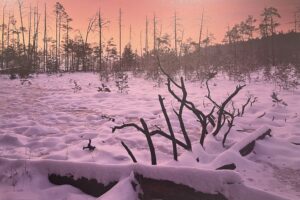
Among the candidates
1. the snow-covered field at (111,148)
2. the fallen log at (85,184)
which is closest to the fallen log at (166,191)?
the snow-covered field at (111,148)

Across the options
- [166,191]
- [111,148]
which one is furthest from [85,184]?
[111,148]

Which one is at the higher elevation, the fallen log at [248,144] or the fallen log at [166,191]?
the fallen log at [248,144]

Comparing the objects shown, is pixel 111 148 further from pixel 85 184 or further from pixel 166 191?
pixel 166 191

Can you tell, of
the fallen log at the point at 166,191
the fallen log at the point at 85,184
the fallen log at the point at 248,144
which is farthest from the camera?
the fallen log at the point at 248,144

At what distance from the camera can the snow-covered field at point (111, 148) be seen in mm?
3148

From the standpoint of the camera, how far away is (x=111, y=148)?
4.80m

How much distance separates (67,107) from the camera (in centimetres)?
895

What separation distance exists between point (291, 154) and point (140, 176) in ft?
8.86

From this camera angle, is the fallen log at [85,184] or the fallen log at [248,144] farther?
the fallen log at [248,144]

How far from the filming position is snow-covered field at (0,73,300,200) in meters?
3.15

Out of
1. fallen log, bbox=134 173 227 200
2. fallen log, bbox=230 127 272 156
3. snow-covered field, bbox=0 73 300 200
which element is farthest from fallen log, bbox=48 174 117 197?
fallen log, bbox=230 127 272 156

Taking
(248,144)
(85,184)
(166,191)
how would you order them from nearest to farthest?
(166,191) < (85,184) < (248,144)

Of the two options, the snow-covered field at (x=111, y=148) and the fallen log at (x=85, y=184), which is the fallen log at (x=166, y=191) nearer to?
the snow-covered field at (x=111, y=148)

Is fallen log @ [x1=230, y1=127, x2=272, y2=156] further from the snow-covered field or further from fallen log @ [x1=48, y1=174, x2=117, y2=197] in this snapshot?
fallen log @ [x1=48, y1=174, x2=117, y2=197]
